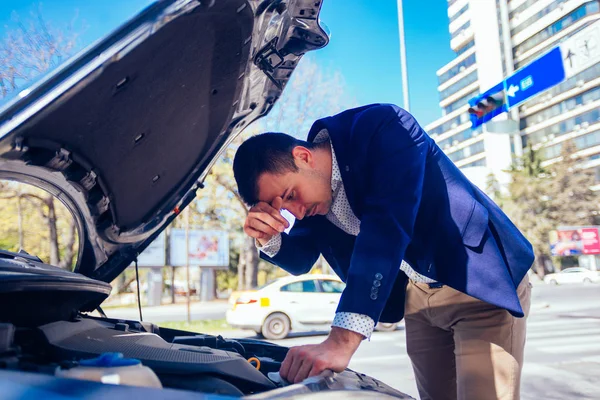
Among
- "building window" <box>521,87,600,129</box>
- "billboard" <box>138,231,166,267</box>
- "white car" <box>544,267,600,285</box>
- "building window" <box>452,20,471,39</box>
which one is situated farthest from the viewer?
"building window" <box>452,20,471,39</box>

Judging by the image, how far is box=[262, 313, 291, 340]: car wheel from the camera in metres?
9.74

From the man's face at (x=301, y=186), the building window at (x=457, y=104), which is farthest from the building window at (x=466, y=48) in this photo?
the man's face at (x=301, y=186)

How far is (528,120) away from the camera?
57.2 meters

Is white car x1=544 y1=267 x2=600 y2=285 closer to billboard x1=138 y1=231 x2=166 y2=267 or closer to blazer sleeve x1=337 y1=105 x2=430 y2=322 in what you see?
billboard x1=138 y1=231 x2=166 y2=267

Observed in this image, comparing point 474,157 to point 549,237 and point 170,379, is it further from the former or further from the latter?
point 170,379

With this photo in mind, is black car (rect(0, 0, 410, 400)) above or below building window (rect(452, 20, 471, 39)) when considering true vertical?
below

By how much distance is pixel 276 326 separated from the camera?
32.3ft

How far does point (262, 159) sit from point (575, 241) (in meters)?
44.7

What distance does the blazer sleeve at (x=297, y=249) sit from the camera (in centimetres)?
216

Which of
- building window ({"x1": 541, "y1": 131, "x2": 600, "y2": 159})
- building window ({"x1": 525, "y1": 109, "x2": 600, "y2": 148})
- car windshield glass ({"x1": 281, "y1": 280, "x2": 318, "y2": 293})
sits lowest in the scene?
car windshield glass ({"x1": 281, "y1": 280, "x2": 318, "y2": 293})

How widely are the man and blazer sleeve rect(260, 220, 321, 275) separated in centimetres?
18

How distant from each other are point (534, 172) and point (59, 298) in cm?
4727

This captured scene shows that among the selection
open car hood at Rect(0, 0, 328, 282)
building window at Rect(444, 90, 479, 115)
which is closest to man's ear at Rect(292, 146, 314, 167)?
open car hood at Rect(0, 0, 328, 282)

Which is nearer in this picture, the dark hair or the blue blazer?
the blue blazer
